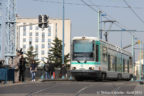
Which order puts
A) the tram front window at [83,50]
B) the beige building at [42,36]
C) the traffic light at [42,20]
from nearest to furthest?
the tram front window at [83,50] → the traffic light at [42,20] → the beige building at [42,36]

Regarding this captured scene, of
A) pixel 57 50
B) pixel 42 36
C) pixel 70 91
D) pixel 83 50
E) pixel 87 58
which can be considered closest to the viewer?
Result: pixel 70 91

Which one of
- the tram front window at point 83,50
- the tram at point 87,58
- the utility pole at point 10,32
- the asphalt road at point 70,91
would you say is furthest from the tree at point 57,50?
the asphalt road at point 70,91

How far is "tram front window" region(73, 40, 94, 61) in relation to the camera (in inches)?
1163

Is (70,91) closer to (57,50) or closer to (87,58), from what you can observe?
(87,58)

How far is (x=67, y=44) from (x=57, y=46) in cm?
6002

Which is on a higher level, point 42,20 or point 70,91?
point 42,20

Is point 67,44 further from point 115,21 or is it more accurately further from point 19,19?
point 115,21

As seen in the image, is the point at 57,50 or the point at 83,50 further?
the point at 57,50

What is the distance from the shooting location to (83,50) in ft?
96.8

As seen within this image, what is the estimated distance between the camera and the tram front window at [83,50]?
96.9ft

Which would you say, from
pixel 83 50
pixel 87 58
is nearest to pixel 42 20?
pixel 83 50

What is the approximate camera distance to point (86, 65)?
2964 cm

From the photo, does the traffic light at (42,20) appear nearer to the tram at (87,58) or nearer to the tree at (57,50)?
the tram at (87,58)

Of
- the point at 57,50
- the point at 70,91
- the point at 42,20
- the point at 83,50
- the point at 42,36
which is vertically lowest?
the point at 70,91
